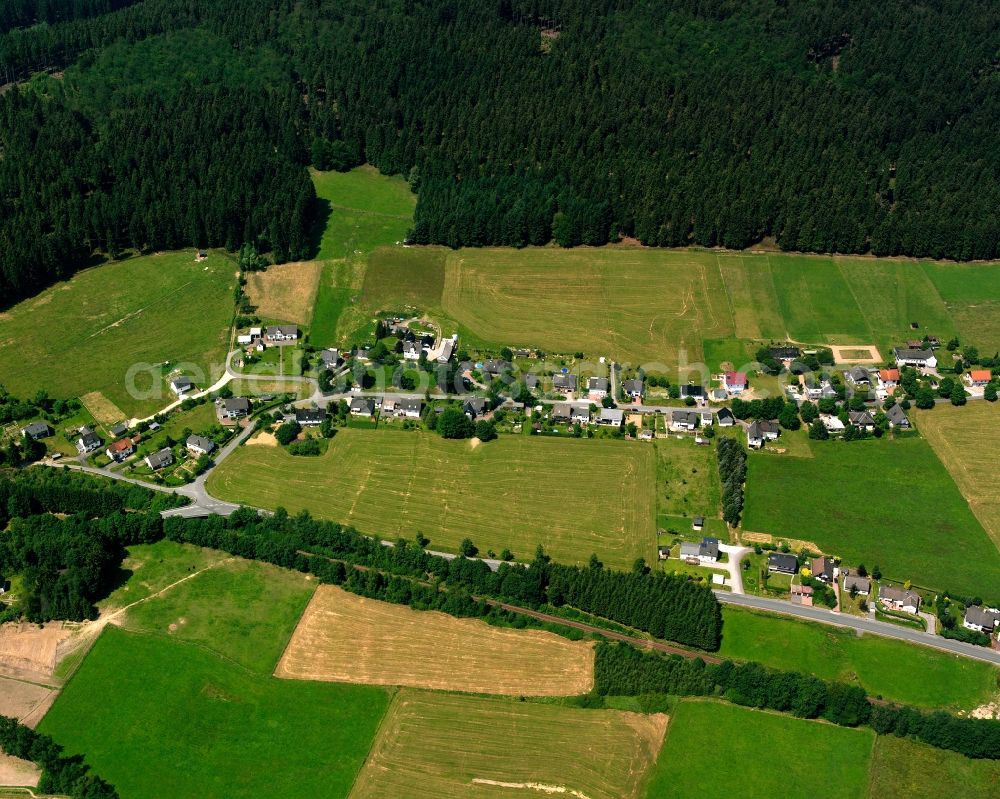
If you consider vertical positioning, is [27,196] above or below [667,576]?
above

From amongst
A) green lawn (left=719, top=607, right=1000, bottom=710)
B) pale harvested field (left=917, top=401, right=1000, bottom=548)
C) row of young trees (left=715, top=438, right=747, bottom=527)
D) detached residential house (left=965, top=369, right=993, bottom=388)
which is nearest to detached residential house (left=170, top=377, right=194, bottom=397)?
row of young trees (left=715, top=438, right=747, bottom=527)

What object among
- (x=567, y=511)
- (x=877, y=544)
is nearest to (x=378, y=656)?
(x=567, y=511)

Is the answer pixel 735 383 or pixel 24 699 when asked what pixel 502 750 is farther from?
pixel 735 383

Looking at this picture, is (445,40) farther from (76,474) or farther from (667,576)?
(667,576)

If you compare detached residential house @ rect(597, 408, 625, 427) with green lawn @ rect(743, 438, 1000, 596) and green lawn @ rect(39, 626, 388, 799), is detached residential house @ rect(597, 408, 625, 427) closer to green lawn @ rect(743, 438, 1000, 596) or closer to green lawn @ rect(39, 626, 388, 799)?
green lawn @ rect(743, 438, 1000, 596)

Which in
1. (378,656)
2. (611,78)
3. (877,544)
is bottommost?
(378,656)

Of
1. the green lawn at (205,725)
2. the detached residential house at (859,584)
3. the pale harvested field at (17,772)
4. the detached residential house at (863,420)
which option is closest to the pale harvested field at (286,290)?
the green lawn at (205,725)

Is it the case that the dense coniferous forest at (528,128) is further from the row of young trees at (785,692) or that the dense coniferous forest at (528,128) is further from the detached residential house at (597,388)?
the row of young trees at (785,692)

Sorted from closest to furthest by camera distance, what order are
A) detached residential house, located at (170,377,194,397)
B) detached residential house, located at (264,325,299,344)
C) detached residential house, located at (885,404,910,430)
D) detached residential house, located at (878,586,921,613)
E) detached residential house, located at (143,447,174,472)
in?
detached residential house, located at (878,586,921,613), detached residential house, located at (143,447,174,472), detached residential house, located at (885,404,910,430), detached residential house, located at (170,377,194,397), detached residential house, located at (264,325,299,344)
